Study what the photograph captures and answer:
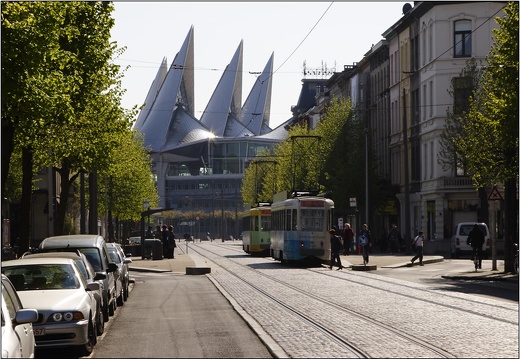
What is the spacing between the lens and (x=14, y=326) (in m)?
11.9

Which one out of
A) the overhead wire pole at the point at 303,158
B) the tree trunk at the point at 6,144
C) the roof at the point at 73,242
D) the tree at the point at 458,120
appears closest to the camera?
the roof at the point at 73,242

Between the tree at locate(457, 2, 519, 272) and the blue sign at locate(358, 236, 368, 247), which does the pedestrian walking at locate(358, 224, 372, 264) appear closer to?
the blue sign at locate(358, 236, 368, 247)

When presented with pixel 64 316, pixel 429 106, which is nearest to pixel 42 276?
pixel 64 316

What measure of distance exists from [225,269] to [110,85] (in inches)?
563

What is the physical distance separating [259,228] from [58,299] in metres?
51.4

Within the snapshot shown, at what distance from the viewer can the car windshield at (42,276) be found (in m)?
17.8

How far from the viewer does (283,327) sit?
20.4 meters

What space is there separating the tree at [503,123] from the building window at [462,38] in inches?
1238

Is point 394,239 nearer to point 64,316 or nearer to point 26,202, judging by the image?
point 26,202

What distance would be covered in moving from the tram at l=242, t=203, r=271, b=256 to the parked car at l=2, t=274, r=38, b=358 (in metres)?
52.5

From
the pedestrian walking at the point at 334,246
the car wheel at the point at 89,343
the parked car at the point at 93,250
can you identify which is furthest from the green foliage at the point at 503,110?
the car wheel at the point at 89,343

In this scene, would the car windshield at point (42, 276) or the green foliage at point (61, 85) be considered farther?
the green foliage at point (61, 85)

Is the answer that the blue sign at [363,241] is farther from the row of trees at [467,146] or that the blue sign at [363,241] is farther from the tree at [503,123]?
the tree at [503,123]

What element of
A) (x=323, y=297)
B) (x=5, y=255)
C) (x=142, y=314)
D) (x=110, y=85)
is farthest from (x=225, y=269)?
(x=142, y=314)
